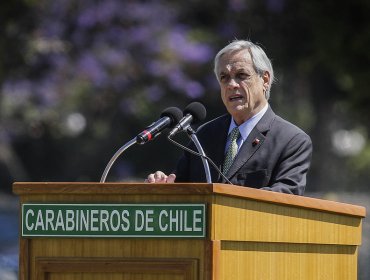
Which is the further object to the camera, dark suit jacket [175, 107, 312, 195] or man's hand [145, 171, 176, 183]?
dark suit jacket [175, 107, 312, 195]

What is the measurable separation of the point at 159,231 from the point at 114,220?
0.20 meters

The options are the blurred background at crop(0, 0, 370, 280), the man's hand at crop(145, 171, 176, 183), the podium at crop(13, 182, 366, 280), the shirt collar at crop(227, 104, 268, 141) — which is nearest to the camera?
the podium at crop(13, 182, 366, 280)

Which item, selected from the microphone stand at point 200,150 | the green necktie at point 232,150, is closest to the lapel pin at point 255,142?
the green necktie at point 232,150

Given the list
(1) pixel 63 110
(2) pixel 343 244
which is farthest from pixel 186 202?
(1) pixel 63 110

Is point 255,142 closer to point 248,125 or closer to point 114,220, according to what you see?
point 248,125

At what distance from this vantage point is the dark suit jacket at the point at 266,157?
6676 mm

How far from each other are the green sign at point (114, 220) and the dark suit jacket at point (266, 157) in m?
0.95

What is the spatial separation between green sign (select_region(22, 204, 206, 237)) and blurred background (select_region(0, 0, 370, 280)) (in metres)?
9.69

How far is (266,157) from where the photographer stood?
22.2 feet

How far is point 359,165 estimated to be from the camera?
3503cm

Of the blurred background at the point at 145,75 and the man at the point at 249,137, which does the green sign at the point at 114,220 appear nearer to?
the man at the point at 249,137

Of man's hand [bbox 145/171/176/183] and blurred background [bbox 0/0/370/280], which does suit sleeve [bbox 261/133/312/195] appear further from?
blurred background [bbox 0/0/370/280]

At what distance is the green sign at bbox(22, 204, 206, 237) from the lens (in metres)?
5.61

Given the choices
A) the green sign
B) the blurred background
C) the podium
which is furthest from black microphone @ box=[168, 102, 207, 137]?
the blurred background
